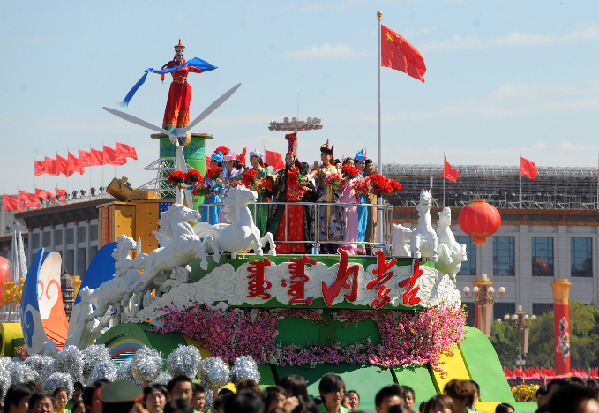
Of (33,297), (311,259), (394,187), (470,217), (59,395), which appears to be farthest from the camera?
(470,217)

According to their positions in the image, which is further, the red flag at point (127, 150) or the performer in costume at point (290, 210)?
the red flag at point (127, 150)

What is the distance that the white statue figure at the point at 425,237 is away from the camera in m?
23.7

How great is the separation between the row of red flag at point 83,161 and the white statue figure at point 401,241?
37.8 m

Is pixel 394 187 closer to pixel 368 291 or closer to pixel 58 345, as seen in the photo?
pixel 368 291

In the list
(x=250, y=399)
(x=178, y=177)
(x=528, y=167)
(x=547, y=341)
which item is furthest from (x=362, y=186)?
(x=547, y=341)

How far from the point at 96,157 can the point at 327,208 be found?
43.6m

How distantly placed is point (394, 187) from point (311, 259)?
8.60ft

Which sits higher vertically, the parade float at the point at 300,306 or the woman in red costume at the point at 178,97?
the woman in red costume at the point at 178,97

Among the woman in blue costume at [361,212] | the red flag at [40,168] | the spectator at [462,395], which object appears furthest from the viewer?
the red flag at [40,168]

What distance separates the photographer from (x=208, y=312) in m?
23.3

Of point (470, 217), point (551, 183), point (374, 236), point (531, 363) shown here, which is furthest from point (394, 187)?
point (551, 183)

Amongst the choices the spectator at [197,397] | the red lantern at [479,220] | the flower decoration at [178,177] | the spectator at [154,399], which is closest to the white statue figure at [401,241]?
the flower decoration at [178,177]

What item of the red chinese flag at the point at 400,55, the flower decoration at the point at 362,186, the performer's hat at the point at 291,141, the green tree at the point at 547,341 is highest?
the red chinese flag at the point at 400,55

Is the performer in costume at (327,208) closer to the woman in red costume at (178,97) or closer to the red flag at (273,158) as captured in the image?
the woman in red costume at (178,97)
